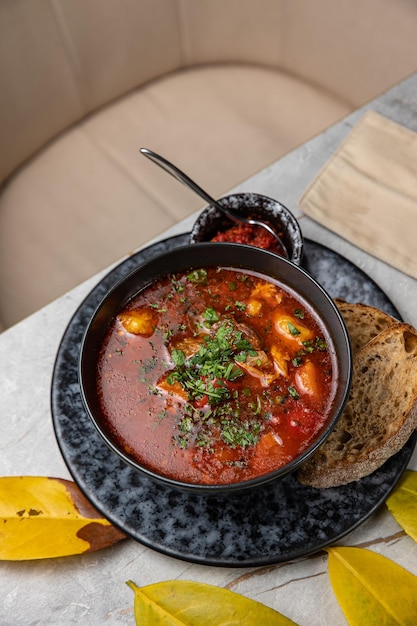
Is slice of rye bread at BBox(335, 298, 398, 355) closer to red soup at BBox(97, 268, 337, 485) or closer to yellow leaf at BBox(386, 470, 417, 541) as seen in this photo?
red soup at BBox(97, 268, 337, 485)

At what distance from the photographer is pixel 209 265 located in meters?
1.88

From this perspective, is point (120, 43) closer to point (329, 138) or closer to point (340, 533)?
point (329, 138)

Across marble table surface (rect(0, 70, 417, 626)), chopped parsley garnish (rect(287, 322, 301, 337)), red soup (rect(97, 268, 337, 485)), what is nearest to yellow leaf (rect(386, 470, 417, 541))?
marble table surface (rect(0, 70, 417, 626))

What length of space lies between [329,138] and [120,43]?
1324mm

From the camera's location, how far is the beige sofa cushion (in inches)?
116

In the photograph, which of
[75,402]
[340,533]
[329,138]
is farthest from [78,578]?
[329,138]

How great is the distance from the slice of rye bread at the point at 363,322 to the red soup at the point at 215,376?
0.20 meters

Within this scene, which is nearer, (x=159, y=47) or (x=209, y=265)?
(x=209, y=265)

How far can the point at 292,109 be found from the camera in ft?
10.8

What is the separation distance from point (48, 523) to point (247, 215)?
1.13 m

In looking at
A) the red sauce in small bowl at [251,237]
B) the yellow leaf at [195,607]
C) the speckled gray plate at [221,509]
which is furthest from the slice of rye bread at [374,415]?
the red sauce in small bowl at [251,237]

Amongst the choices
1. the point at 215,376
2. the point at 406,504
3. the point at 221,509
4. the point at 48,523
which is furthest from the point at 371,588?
the point at 48,523

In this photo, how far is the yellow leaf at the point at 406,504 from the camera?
5.58 ft

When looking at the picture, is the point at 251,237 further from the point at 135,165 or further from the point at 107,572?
the point at 135,165
